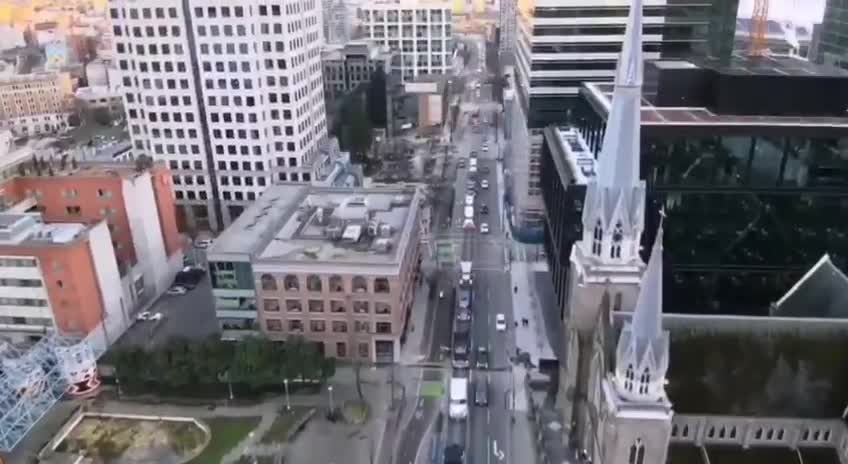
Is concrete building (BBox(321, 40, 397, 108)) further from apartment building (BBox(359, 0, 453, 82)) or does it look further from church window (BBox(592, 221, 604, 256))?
church window (BBox(592, 221, 604, 256))

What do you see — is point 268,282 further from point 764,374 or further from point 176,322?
point 764,374

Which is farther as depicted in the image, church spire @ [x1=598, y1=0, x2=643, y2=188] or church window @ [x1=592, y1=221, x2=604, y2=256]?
church window @ [x1=592, y1=221, x2=604, y2=256]

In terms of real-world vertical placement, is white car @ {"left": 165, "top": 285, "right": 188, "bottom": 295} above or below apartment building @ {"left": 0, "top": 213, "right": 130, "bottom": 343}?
below

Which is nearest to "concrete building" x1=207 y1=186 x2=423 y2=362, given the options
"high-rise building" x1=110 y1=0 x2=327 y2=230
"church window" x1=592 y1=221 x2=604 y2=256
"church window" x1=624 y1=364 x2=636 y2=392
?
"church window" x1=592 y1=221 x2=604 y2=256

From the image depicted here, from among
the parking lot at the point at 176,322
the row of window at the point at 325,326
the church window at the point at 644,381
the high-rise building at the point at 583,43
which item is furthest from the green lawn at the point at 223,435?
the high-rise building at the point at 583,43

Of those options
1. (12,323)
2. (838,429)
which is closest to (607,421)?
(838,429)

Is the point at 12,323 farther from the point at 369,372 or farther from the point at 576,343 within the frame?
the point at 576,343
